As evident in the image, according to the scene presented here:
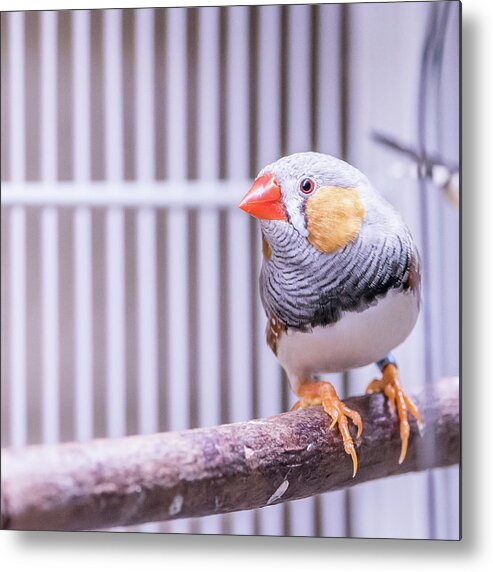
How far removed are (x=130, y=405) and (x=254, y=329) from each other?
0.85 ft

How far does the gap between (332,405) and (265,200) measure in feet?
1.14

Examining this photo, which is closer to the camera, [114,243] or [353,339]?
[353,339]

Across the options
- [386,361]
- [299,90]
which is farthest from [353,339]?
[299,90]

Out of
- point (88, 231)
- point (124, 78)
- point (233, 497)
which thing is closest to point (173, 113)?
point (124, 78)

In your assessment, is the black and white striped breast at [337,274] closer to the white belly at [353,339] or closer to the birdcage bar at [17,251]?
the white belly at [353,339]

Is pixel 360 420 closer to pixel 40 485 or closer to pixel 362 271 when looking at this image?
pixel 362 271

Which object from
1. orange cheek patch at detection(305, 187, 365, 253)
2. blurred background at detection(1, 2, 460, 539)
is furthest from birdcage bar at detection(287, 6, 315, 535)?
orange cheek patch at detection(305, 187, 365, 253)

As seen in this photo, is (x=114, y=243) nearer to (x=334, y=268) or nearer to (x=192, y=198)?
(x=192, y=198)

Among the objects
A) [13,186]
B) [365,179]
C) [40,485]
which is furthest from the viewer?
[13,186]

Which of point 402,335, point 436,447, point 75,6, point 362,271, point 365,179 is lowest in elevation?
point 436,447

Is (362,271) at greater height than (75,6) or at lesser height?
lesser

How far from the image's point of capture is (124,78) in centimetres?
155

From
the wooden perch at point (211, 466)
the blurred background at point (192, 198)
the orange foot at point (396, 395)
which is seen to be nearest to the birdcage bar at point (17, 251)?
the blurred background at point (192, 198)

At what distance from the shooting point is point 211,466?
1336mm
